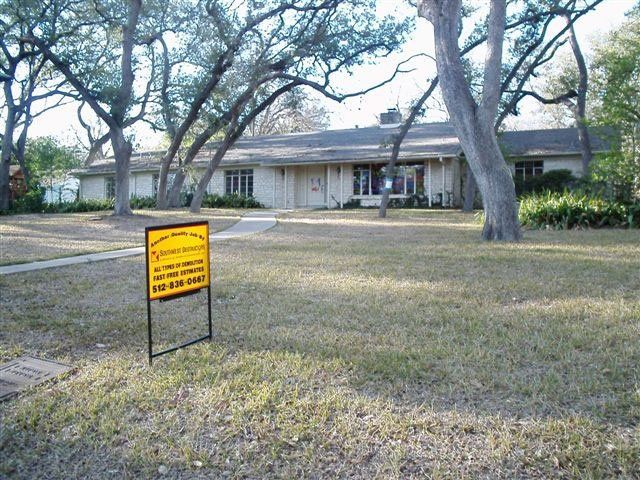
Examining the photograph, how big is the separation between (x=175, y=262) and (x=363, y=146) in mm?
25267

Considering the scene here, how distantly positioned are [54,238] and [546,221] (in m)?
12.3

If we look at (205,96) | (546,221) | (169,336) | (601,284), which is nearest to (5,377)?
(169,336)

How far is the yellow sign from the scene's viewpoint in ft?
13.3

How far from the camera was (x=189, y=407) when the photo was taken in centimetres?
353

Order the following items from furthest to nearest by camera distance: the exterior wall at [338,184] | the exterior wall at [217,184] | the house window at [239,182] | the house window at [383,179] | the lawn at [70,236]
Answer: the exterior wall at [217,184], the house window at [239,182], the exterior wall at [338,184], the house window at [383,179], the lawn at [70,236]

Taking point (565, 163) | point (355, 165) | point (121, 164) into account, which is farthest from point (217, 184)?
point (565, 163)

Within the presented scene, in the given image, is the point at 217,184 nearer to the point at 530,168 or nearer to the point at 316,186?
the point at 316,186

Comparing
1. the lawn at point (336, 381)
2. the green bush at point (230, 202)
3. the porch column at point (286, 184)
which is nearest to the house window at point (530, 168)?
the porch column at point (286, 184)

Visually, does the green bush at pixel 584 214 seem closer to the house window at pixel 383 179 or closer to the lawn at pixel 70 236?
the lawn at pixel 70 236

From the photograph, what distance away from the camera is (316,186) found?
98.5 ft

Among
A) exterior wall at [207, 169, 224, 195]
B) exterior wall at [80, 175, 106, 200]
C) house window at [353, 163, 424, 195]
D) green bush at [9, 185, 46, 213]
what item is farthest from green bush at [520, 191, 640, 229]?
exterior wall at [80, 175, 106, 200]

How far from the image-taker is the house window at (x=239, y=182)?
102ft

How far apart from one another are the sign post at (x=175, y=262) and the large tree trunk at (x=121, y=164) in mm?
16246

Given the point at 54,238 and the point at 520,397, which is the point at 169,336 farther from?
the point at 54,238
